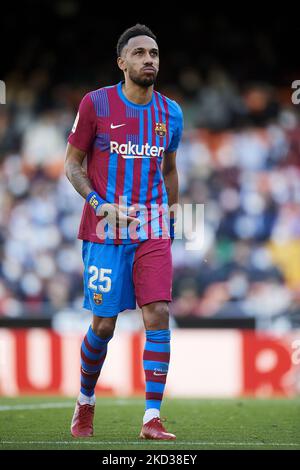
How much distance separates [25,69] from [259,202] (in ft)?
18.2

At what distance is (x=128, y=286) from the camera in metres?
5.99

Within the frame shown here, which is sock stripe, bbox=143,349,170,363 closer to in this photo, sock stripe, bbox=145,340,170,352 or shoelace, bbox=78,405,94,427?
sock stripe, bbox=145,340,170,352

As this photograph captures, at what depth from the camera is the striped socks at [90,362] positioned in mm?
6094

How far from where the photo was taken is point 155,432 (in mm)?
5660

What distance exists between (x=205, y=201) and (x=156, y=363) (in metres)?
9.57

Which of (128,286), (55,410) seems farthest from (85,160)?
(55,410)

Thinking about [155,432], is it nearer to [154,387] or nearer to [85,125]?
[154,387]

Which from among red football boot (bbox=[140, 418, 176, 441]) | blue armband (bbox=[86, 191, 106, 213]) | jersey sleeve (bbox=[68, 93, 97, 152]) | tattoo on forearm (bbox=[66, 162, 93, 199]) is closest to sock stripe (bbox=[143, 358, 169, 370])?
red football boot (bbox=[140, 418, 176, 441])

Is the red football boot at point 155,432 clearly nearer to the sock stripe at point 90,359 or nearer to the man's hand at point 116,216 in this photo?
the sock stripe at point 90,359

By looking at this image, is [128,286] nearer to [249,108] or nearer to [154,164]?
[154,164]

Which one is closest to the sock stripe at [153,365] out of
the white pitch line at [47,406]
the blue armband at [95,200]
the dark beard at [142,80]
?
the blue armband at [95,200]

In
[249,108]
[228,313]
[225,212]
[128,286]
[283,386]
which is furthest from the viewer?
[249,108]

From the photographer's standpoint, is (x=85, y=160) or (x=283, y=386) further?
(x=283, y=386)

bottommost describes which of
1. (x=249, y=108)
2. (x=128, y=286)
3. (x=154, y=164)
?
(x=128, y=286)
